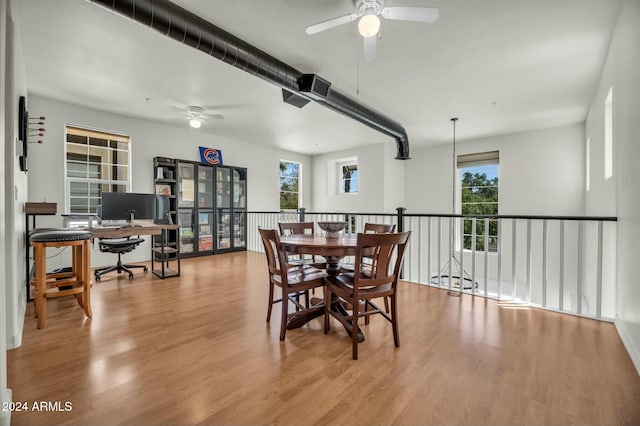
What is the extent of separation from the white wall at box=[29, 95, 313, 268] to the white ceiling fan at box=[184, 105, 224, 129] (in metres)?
0.89

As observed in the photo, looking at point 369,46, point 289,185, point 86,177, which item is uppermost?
point 369,46

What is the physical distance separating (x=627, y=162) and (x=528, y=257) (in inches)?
45.1

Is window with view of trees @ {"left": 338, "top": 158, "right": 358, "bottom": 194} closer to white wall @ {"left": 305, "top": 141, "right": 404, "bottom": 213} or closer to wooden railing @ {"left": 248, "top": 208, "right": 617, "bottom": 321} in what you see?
white wall @ {"left": 305, "top": 141, "right": 404, "bottom": 213}

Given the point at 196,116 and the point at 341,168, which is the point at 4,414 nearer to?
the point at 196,116

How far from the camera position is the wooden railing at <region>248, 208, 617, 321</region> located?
2.79 metres

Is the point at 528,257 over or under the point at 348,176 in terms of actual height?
under

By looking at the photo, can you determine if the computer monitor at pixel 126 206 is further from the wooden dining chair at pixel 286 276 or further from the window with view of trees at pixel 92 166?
the wooden dining chair at pixel 286 276

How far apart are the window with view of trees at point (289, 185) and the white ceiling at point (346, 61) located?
2952 millimetres

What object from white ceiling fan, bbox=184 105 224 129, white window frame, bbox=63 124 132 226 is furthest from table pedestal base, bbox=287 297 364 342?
white window frame, bbox=63 124 132 226

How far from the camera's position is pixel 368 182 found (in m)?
7.32

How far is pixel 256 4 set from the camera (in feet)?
7.41

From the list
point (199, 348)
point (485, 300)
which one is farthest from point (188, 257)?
point (485, 300)

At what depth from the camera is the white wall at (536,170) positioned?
17.1 ft

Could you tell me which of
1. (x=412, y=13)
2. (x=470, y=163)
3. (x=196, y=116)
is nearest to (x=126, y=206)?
(x=196, y=116)
